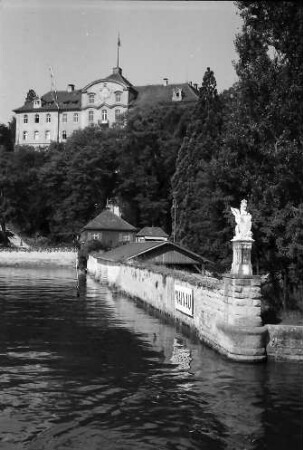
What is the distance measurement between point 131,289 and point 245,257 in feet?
62.6

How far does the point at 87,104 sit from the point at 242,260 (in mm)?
85778

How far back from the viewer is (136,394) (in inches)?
464

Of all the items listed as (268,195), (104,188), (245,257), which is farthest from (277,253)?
(104,188)

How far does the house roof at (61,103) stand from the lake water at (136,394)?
85.7m

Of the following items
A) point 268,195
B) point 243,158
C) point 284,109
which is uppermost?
point 284,109

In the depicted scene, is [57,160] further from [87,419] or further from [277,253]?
[87,419]

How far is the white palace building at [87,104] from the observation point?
9456 centimetres

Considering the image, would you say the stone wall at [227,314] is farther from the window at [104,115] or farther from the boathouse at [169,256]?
the window at [104,115]

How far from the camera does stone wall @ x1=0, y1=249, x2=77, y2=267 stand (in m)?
74.2

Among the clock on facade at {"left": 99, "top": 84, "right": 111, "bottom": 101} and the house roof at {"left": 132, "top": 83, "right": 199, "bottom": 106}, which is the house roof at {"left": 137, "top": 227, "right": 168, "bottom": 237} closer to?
the house roof at {"left": 132, "top": 83, "right": 199, "bottom": 106}

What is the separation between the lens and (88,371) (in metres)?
13.8

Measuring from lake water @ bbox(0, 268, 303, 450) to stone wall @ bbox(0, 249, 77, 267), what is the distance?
5470 centimetres

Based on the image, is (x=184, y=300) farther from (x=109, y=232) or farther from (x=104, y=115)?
(x=104, y=115)

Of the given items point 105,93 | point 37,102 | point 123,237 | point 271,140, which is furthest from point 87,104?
point 271,140
